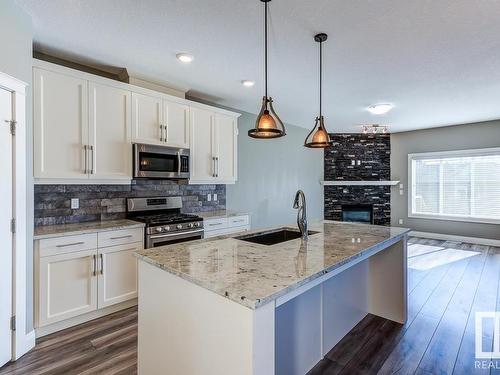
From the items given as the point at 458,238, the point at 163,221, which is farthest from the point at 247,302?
the point at 458,238

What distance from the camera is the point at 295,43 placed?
253 centimetres

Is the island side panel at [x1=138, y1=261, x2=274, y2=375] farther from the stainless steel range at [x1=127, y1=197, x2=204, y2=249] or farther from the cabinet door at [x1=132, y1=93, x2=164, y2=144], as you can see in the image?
the cabinet door at [x1=132, y1=93, x2=164, y2=144]

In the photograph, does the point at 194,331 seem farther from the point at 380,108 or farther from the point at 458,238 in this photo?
the point at 458,238

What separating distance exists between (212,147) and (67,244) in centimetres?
210

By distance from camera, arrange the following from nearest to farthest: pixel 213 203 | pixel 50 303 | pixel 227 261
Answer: pixel 227 261, pixel 50 303, pixel 213 203

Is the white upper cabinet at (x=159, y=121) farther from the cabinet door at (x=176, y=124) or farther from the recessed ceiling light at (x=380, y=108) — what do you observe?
the recessed ceiling light at (x=380, y=108)

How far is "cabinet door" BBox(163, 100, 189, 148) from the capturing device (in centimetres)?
336

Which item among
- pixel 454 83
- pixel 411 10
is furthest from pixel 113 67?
pixel 454 83

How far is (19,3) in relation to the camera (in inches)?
79.5

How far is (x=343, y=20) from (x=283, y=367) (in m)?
2.55

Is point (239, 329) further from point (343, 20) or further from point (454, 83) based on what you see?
point (454, 83)


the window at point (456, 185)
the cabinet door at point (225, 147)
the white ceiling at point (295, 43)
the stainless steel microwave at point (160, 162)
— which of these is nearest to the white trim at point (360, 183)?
the window at point (456, 185)

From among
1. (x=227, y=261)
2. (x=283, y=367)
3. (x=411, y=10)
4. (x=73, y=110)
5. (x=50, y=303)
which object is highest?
(x=411, y=10)

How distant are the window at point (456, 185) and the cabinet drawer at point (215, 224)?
5.11 metres
